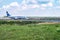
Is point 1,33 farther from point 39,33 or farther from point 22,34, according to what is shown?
point 39,33

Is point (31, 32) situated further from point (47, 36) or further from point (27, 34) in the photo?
point (47, 36)

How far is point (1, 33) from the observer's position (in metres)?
24.2

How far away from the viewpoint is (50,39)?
70.1 feet

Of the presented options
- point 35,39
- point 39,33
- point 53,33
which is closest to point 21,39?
point 35,39

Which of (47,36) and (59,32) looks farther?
(59,32)

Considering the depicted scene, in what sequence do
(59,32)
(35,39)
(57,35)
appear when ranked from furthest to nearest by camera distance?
(59,32), (57,35), (35,39)

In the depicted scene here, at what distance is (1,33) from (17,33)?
213 cm

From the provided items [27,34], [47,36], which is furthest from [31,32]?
[47,36]

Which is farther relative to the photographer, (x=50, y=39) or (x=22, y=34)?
(x=22, y=34)

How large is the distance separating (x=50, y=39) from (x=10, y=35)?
525cm

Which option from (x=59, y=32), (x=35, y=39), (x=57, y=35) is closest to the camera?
Result: (x=35, y=39)

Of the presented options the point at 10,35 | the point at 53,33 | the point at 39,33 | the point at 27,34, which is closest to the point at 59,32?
the point at 53,33

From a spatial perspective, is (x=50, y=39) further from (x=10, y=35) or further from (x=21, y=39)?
(x=10, y=35)

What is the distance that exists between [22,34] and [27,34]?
2.10 feet
